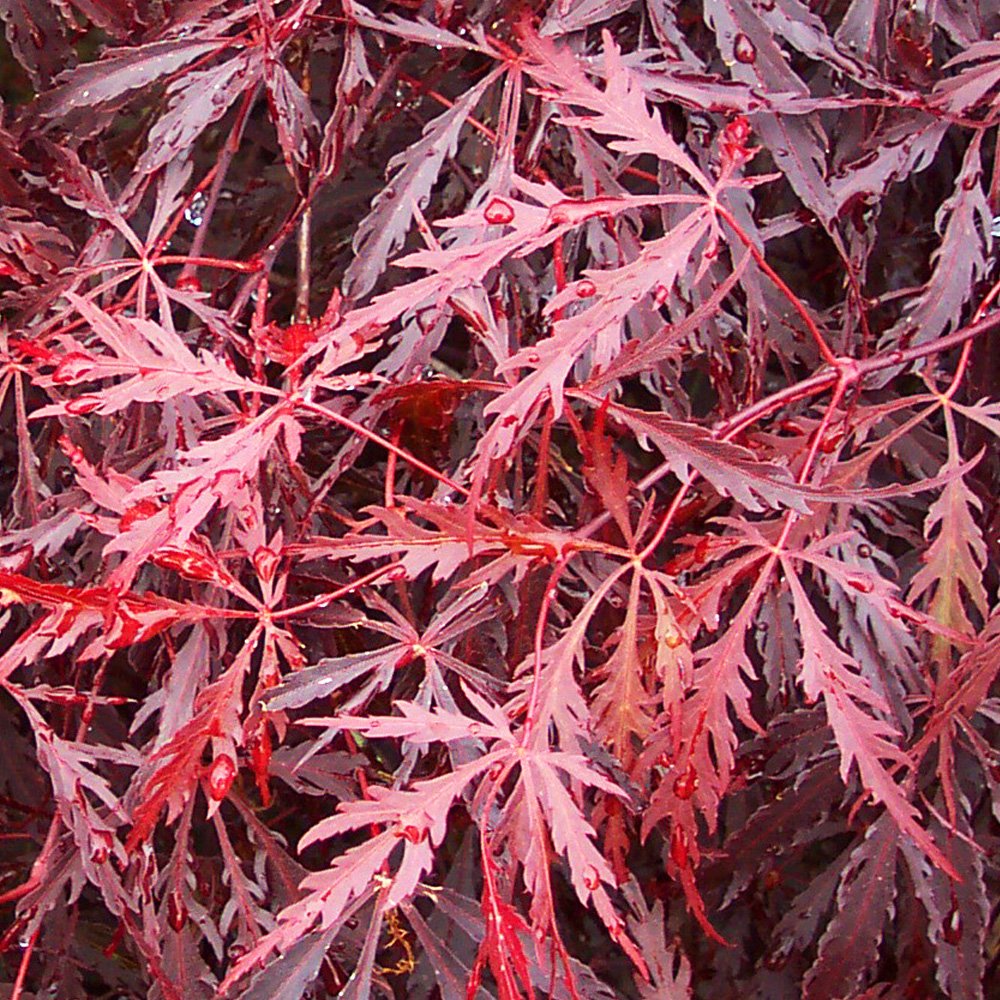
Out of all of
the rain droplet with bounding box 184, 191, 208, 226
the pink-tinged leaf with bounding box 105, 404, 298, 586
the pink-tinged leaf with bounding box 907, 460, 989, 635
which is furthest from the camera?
the rain droplet with bounding box 184, 191, 208, 226

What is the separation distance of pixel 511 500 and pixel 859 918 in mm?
335

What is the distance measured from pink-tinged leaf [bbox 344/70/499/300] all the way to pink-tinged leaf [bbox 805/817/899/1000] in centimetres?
46

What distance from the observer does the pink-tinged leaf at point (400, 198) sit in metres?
0.69

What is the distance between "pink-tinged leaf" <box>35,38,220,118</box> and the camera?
71 cm

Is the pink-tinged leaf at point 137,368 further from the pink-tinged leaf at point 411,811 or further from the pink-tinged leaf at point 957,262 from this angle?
the pink-tinged leaf at point 957,262

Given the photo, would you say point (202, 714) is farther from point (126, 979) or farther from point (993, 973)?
point (993, 973)

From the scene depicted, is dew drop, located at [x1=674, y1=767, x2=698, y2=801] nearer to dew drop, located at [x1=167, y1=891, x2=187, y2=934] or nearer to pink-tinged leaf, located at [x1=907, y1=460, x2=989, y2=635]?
pink-tinged leaf, located at [x1=907, y1=460, x2=989, y2=635]

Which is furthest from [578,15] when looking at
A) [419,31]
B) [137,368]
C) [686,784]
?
[686,784]

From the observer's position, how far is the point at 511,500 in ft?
2.40

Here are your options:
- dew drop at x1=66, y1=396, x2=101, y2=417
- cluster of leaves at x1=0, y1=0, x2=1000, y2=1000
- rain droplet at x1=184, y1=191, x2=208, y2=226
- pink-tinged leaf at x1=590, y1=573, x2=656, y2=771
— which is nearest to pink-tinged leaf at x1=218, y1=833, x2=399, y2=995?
cluster of leaves at x1=0, y1=0, x2=1000, y2=1000

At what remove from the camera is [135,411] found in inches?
29.0


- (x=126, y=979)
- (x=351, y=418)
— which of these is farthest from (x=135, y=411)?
(x=126, y=979)

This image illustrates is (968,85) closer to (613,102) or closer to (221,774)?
(613,102)

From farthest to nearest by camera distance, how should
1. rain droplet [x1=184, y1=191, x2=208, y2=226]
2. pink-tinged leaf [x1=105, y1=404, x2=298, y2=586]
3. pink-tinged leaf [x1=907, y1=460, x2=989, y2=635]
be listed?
rain droplet [x1=184, y1=191, x2=208, y2=226], pink-tinged leaf [x1=907, y1=460, x2=989, y2=635], pink-tinged leaf [x1=105, y1=404, x2=298, y2=586]
